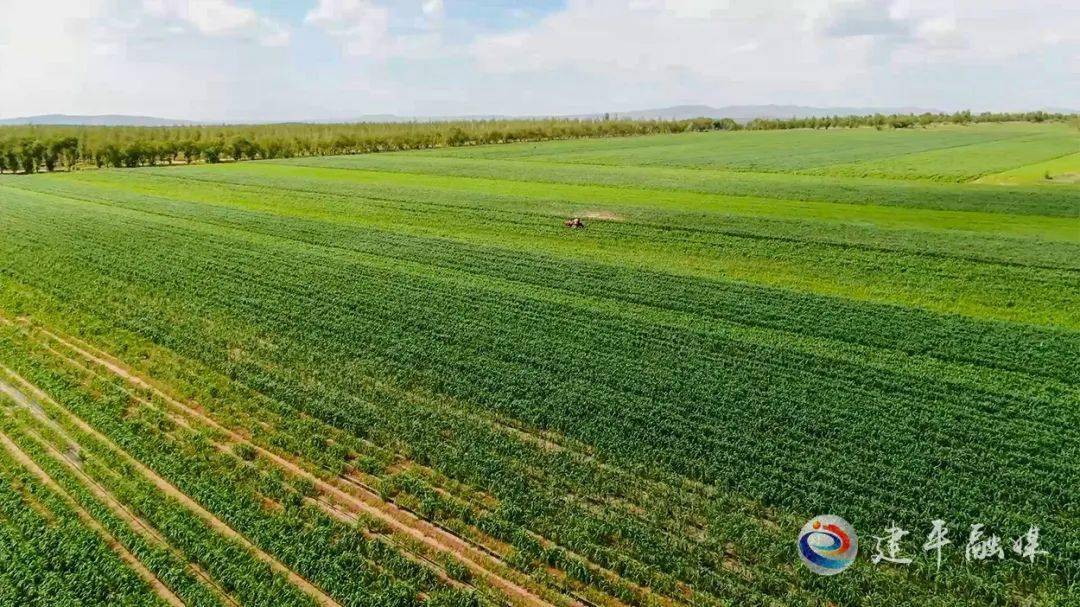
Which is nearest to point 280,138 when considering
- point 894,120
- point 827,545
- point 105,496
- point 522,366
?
point 522,366

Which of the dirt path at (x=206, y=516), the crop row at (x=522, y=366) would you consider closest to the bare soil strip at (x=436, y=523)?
the crop row at (x=522, y=366)

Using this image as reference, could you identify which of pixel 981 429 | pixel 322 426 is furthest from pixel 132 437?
pixel 981 429

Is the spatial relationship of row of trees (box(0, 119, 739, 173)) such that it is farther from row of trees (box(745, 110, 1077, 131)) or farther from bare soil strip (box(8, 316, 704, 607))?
bare soil strip (box(8, 316, 704, 607))

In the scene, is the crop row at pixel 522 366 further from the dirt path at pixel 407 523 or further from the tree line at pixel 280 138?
the tree line at pixel 280 138

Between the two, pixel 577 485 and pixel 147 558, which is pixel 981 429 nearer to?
pixel 577 485

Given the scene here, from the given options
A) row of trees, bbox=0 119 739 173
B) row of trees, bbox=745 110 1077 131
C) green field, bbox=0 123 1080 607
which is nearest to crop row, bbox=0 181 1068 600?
green field, bbox=0 123 1080 607

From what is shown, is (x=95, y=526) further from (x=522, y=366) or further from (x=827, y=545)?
(x=827, y=545)

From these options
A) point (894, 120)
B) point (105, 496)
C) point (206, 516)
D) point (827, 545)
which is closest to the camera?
point (827, 545)
